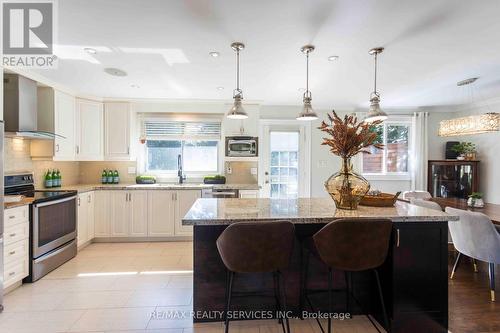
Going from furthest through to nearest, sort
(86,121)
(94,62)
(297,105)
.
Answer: (297,105), (86,121), (94,62)

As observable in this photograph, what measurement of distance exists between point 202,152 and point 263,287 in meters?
3.14

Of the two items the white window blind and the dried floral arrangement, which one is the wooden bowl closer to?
the dried floral arrangement

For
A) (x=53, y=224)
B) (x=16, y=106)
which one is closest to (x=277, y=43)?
(x=16, y=106)

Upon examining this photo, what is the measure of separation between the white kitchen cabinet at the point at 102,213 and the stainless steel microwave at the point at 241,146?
82.3 inches

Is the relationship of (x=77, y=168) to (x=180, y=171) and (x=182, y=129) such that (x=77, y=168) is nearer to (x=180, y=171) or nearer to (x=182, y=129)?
(x=180, y=171)

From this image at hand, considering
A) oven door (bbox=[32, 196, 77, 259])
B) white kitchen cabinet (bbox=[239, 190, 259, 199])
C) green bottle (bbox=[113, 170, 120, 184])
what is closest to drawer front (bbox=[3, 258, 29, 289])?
oven door (bbox=[32, 196, 77, 259])

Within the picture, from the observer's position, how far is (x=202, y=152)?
16.0 ft

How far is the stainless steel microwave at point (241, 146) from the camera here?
4602mm

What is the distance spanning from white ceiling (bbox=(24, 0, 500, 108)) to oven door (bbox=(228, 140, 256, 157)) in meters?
0.95

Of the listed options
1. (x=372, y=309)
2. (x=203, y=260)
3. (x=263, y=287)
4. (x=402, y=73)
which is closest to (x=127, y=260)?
(x=203, y=260)

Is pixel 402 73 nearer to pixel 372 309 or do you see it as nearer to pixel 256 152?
pixel 256 152

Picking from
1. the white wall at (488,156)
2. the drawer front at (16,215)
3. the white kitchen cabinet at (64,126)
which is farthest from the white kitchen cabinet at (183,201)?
the white wall at (488,156)

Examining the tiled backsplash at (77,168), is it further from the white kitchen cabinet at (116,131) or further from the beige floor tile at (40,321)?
the beige floor tile at (40,321)

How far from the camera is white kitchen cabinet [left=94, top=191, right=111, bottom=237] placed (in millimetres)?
4129
